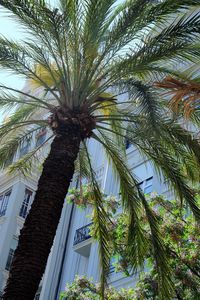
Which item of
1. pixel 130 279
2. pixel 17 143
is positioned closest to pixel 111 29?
pixel 17 143

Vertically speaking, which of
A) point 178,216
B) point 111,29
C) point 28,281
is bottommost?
point 28,281

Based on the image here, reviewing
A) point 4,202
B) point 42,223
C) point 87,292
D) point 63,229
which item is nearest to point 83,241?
point 63,229

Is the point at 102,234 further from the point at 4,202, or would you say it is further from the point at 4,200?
the point at 4,200

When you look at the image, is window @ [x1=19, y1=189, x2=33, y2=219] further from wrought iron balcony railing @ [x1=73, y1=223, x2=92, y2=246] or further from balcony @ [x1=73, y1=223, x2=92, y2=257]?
balcony @ [x1=73, y1=223, x2=92, y2=257]

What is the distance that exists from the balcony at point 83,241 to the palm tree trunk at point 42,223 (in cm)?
1537

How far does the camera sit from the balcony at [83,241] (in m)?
29.9

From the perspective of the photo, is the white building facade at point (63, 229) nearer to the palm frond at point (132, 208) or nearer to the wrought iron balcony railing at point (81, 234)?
the wrought iron balcony railing at point (81, 234)

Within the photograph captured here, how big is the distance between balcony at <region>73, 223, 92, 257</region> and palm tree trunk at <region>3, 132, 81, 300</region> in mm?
15368

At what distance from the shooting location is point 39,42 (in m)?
15.9

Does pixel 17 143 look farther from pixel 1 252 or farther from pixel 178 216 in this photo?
pixel 1 252

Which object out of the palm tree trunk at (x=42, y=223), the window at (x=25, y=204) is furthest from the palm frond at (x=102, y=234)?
the window at (x=25, y=204)

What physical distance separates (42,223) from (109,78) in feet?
12.7

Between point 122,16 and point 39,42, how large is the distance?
1935 millimetres

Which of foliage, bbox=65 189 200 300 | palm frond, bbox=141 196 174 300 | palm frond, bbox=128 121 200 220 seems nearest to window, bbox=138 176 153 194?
foliage, bbox=65 189 200 300
